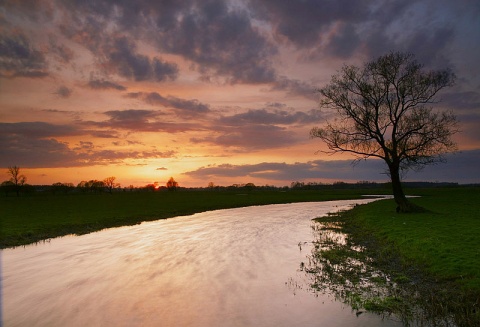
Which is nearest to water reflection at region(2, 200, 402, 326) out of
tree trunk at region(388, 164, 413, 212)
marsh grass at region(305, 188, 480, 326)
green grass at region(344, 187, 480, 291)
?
marsh grass at region(305, 188, 480, 326)

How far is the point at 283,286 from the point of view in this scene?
50.2 feet

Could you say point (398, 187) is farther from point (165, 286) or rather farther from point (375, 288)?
point (165, 286)

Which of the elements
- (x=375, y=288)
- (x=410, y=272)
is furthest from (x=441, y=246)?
(x=375, y=288)

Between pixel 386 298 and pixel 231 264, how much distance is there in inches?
387

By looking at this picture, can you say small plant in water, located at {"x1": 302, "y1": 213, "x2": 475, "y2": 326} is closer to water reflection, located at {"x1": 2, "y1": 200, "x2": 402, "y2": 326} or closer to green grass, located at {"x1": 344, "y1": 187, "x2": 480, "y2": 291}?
water reflection, located at {"x1": 2, "y1": 200, "x2": 402, "y2": 326}

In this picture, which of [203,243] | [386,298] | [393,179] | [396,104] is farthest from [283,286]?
[396,104]

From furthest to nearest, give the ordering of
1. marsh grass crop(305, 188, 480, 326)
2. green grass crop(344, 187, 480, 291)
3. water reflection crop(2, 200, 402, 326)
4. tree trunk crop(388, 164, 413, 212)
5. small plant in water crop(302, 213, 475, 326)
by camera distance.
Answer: tree trunk crop(388, 164, 413, 212)
green grass crop(344, 187, 480, 291)
water reflection crop(2, 200, 402, 326)
marsh grass crop(305, 188, 480, 326)
small plant in water crop(302, 213, 475, 326)

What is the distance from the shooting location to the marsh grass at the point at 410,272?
11320 mm

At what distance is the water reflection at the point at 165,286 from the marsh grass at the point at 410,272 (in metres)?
1.25

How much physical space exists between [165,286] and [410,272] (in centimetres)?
1214

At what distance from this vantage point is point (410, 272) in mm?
16125

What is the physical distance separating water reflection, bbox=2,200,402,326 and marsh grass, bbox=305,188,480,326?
125 cm

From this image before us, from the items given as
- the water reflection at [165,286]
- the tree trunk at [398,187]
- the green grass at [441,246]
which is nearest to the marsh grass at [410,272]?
the green grass at [441,246]

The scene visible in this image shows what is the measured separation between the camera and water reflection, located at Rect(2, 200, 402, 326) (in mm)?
11820
